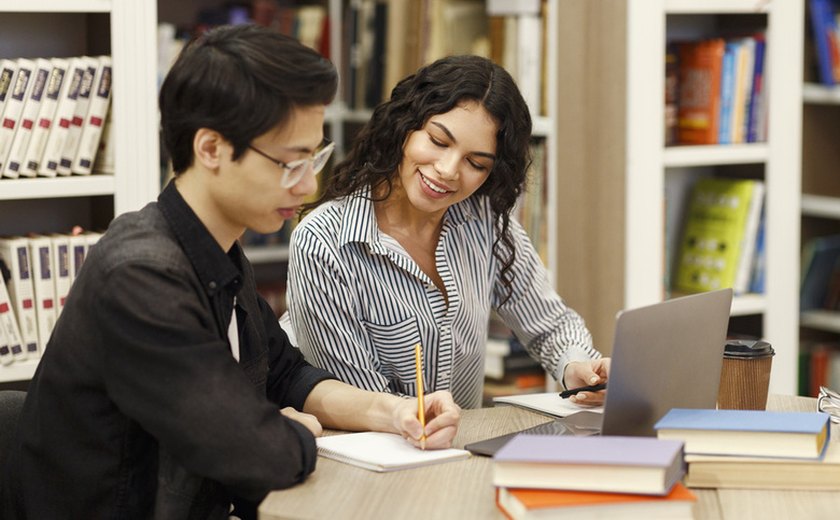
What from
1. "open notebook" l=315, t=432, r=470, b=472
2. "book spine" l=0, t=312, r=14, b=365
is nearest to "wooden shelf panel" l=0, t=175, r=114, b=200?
"book spine" l=0, t=312, r=14, b=365

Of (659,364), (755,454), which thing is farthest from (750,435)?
(659,364)

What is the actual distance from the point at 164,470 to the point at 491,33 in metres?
2.08

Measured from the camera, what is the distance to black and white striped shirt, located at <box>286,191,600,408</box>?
6.75 ft

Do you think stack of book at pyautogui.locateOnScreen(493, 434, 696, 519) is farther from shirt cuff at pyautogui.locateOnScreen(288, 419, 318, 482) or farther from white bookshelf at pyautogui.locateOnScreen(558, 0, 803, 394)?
white bookshelf at pyautogui.locateOnScreen(558, 0, 803, 394)

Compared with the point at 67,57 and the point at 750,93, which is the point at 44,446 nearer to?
the point at 67,57

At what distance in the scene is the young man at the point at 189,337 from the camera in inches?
57.1

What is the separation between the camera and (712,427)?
4.93 ft

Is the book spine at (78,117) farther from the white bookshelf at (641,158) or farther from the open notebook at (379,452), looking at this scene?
the white bookshelf at (641,158)

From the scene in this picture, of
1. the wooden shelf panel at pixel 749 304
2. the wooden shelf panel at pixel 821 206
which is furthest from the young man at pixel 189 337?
the wooden shelf panel at pixel 821 206

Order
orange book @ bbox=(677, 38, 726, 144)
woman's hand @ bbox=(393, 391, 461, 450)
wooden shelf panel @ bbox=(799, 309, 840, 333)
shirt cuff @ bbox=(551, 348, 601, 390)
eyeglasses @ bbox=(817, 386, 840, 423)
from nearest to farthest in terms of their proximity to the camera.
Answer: woman's hand @ bbox=(393, 391, 461, 450) < eyeglasses @ bbox=(817, 386, 840, 423) < shirt cuff @ bbox=(551, 348, 601, 390) < orange book @ bbox=(677, 38, 726, 144) < wooden shelf panel @ bbox=(799, 309, 840, 333)

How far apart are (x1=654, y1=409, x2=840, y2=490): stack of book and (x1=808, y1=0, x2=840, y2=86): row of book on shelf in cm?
199

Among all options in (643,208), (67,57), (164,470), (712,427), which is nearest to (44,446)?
(164,470)

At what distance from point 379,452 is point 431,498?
0.18m

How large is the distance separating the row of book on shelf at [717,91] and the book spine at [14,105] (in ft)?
5.38
